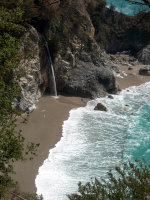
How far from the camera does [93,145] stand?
14.6 m

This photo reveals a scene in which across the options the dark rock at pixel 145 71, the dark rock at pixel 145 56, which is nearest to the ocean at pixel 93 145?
the dark rock at pixel 145 71

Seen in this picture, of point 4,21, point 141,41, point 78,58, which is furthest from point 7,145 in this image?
point 141,41

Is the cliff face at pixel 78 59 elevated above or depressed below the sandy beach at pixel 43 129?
above

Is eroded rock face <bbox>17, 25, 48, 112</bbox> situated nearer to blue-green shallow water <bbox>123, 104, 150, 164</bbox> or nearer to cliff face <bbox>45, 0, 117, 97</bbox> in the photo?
cliff face <bbox>45, 0, 117, 97</bbox>

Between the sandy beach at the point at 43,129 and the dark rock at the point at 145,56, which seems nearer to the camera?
the sandy beach at the point at 43,129

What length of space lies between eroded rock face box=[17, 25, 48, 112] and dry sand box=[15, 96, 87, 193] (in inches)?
30.5

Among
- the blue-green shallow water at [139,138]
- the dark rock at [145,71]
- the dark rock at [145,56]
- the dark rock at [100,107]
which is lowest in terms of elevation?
the blue-green shallow water at [139,138]

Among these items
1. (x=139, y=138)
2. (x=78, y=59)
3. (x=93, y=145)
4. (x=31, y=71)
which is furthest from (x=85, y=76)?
(x=93, y=145)

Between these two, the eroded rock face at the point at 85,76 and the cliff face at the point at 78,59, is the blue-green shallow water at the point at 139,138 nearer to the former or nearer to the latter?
the eroded rock face at the point at 85,76

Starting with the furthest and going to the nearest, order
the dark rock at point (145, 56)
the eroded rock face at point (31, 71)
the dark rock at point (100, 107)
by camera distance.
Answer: the dark rock at point (145, 56) < the dark rock at point (100, 107) < the eroded rock face at point (31, 71)

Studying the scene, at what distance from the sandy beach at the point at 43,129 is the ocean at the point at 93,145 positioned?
1.15 feet

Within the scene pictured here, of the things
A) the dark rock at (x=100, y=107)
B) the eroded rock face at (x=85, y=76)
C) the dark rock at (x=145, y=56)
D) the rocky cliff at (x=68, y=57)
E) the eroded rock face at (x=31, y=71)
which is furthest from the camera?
the dark rock at (x=145, y=56)

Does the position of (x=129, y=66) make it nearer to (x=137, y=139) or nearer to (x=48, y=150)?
(x=137, y=139)

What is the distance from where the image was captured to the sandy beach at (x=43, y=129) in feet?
37.7
